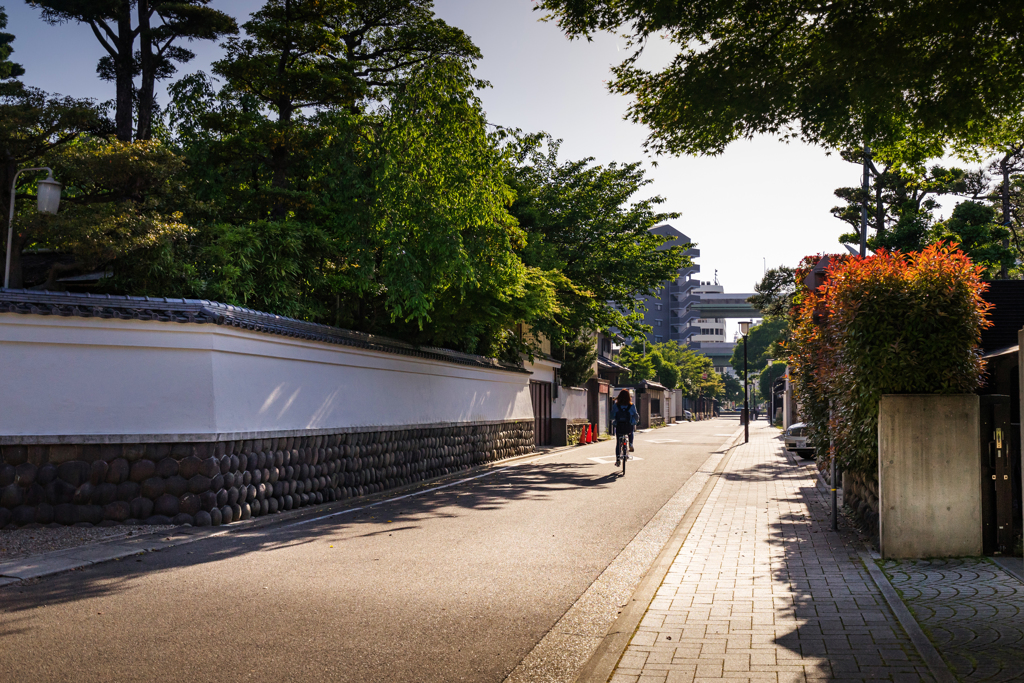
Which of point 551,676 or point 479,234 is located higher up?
point 479,234

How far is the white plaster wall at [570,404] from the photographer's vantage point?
32.6 metres

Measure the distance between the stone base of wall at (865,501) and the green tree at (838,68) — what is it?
4.28 m

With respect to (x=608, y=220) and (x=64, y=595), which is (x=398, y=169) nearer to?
(x=64, y=595)

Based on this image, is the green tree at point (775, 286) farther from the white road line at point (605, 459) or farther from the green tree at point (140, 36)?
the green tree at point (140, 36)

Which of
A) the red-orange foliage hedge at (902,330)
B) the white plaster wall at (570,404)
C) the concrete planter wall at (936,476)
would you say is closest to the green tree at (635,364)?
the white plaster wall at (570,404)

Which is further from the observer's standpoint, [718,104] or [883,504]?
[883,504]

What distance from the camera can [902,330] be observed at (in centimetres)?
806

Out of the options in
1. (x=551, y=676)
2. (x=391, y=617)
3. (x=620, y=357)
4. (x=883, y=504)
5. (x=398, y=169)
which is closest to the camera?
(x=551, y=676)

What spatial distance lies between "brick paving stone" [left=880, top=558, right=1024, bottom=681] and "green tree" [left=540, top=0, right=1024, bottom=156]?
366cm

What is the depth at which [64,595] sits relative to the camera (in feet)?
21.0

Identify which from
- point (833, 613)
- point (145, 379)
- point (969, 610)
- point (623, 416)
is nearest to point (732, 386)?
point (623, 416)

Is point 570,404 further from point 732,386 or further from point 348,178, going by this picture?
point 732,386

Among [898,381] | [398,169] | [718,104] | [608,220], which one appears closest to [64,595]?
[718,104]

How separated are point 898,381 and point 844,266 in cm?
171
